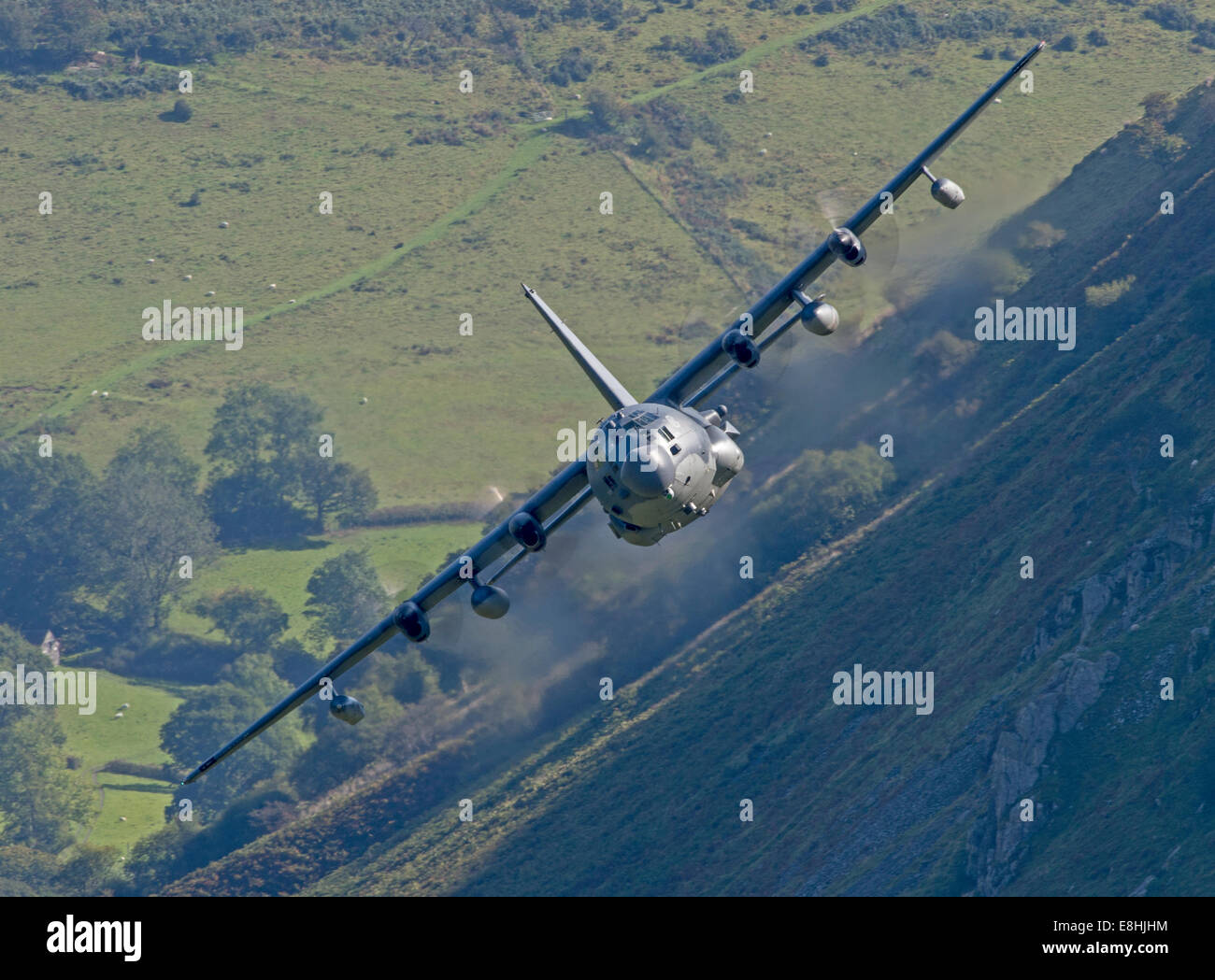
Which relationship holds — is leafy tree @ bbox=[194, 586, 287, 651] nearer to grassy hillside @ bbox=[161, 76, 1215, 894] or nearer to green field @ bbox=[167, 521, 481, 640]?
green field @ bbox=[167, 521, 481, 640]

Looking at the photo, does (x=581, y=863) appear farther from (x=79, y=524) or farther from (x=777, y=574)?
(x=79, y=524)

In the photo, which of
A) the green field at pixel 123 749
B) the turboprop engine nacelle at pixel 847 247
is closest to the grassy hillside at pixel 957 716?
the green field at pixel 123 749

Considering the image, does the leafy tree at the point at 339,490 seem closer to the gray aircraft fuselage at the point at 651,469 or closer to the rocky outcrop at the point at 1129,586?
the rocky outcrop at the point at 1129,586

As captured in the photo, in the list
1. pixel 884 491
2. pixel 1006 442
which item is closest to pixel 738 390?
pixel 884 491

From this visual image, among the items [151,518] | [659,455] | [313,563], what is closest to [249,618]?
[313,563]

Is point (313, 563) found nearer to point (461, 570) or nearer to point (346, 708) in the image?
point (461, 570)

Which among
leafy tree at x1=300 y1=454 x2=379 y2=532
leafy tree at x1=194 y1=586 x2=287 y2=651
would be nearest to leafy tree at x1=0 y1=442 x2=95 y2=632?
leafy tree at x1=194 y1=586 x2=287 y2=651
